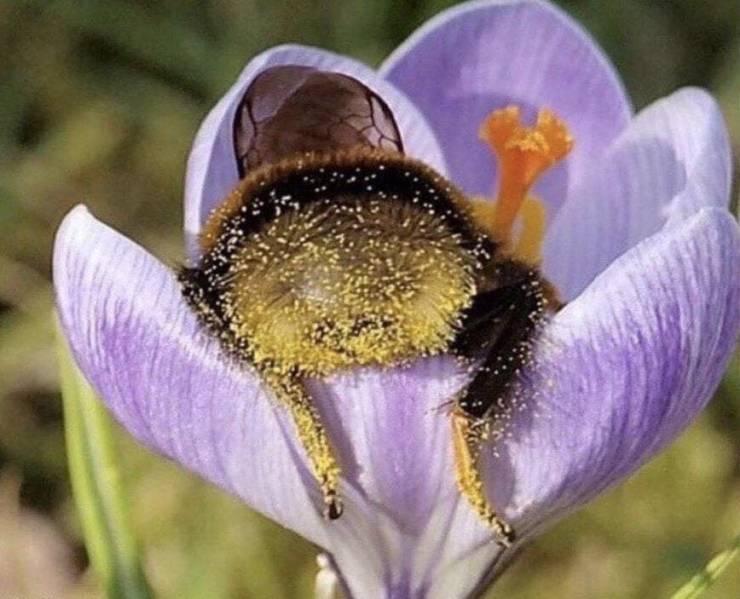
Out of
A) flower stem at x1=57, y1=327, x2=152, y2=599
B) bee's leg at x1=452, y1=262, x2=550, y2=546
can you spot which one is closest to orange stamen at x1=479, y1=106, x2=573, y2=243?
bee's leg at x1=452, y1=262, x2=550, y2=546

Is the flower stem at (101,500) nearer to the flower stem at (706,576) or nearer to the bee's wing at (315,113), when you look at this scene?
the bee's wing at (315,113)

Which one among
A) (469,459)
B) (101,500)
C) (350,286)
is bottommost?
(101,500)

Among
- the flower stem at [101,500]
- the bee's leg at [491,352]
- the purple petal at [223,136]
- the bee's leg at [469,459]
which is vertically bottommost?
the flower stem at [101,500]

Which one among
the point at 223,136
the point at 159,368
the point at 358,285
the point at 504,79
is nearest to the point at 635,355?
the point at 358,285

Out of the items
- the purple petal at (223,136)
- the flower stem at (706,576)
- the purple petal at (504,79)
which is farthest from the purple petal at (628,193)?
the flower stem at (706,576)

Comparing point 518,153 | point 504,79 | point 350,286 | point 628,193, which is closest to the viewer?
point 350,286

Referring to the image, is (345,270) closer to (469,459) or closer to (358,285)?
(358,285)

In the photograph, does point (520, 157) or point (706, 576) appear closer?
point (706, 576)
